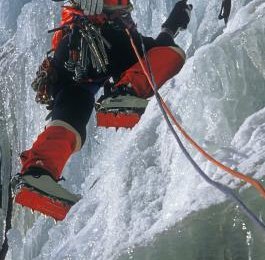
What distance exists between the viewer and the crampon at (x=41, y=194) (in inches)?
89.5

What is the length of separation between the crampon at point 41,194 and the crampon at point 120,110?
1.61 feet

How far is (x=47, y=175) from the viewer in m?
2.28

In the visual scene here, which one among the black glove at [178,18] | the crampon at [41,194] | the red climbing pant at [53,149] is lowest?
the crampon at [41,194]

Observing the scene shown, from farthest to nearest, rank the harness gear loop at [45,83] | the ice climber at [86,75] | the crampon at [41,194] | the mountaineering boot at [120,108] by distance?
the harness gear loop at [45,83], the mountaineering boot at [120,108], the ice climber at [86,75], the crampon at [41,194]

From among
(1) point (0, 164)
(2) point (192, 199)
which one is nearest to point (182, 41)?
(2) point (192, 199)

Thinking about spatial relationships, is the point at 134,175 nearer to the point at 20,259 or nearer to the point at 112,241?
the point at 112,241

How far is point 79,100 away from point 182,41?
217 cm

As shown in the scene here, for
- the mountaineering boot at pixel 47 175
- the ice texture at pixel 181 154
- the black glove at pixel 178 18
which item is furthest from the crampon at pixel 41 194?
the black glove at pixel 178 18

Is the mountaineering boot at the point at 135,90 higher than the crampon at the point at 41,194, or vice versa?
the mountaineering boot at the point at 135,90

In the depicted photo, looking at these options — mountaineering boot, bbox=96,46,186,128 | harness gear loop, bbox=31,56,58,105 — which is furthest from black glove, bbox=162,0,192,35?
harness gear loop, bbox=31,56,58,105

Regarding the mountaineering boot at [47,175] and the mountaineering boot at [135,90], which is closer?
the mountaineering boot at [47,175]

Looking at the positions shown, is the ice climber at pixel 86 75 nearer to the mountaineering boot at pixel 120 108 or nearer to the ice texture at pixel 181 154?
the mountaineering boot at pixel 120 108

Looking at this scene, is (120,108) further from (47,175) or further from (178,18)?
(178,18)

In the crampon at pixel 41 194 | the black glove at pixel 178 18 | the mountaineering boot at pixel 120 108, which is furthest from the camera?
the black glove at pixel 178 18
